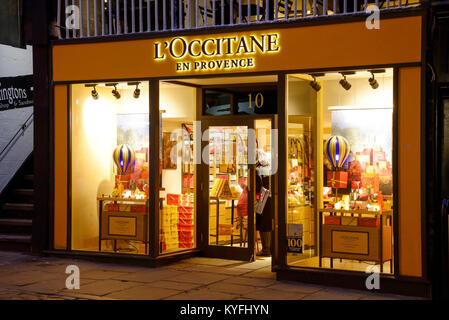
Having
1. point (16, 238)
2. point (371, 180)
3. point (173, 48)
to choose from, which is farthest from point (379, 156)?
point (16, 238)

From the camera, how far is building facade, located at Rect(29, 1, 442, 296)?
926 cm

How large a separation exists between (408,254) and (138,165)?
4.97 meters

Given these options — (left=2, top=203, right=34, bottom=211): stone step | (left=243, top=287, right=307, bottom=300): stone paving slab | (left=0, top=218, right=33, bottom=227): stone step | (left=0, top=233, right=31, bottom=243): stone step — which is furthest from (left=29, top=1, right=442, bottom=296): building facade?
(left=2, top=203, right=34, bottom=211): stone step

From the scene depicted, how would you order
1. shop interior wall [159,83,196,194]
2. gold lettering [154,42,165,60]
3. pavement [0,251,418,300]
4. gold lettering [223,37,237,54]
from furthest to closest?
shop interior wall [159,83,196,194], gold lettering [154,42,165,60], gold lettering [223,37,237,54], pavement [0,251,418,300]

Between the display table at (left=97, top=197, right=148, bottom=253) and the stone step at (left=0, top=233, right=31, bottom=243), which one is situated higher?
the display table at (left=97, top=197, right=148, bottom=253)

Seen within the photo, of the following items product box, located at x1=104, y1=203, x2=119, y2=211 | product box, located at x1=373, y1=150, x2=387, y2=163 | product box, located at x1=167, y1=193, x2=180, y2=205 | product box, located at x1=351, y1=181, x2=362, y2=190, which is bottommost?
product box, located at x1=104, y1=203, x2=119, y2=211

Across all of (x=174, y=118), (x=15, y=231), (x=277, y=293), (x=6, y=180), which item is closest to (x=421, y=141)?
(x=277, y=293)

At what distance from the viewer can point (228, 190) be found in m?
12.1

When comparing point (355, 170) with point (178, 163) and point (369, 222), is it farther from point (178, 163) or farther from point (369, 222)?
point (178, 163)

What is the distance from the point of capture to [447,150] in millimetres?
9023

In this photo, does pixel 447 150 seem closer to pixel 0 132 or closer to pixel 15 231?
pixel 15 231

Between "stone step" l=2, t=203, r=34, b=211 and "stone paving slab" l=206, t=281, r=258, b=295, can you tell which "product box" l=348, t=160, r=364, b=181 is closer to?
"stone paving slab" l=206, t=281, r=258, b=295

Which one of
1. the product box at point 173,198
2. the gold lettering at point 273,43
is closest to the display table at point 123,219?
the product box at point 173,198

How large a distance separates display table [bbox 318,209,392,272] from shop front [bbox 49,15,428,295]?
20 mm
